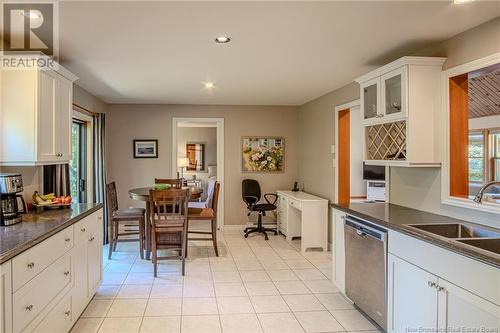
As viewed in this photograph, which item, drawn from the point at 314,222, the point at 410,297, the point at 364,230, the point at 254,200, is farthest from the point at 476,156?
the point at 410,297

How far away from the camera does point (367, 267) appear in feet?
8.72

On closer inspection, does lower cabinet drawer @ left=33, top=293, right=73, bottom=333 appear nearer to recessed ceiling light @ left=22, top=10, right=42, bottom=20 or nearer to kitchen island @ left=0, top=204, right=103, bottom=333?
kitchen island @ left=0, top=204, right=103, bottom=333

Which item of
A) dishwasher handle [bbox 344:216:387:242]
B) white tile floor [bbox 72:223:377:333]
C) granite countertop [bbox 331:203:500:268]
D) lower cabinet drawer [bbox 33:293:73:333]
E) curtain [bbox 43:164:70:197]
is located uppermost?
curtain [bbox 43:164:70:197]

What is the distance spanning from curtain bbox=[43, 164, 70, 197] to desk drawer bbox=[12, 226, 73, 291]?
46.5 inches

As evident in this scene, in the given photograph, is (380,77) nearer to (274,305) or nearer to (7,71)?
(274,305)

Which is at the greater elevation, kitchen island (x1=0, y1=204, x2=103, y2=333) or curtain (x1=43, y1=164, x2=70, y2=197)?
curtain (x1=43, y1=164, x2=70, y2=197)

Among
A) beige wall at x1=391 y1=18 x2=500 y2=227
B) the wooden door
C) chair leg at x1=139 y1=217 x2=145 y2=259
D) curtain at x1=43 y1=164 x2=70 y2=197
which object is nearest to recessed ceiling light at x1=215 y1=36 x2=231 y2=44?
beige wall at x1=391 y1=18 x2=500 y2=227

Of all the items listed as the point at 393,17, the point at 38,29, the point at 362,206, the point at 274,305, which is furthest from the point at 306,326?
the point at 38,29

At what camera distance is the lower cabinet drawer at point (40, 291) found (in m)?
1.75

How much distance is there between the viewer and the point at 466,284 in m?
1.74

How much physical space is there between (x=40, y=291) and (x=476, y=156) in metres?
7.65

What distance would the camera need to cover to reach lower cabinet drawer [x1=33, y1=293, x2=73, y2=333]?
2066 millimetres

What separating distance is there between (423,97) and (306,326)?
2058 mm

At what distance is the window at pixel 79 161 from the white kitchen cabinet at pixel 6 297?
10.9 feet
